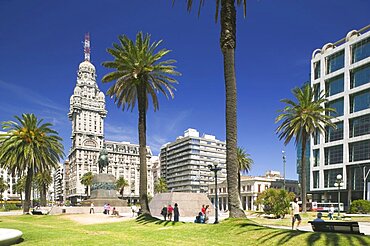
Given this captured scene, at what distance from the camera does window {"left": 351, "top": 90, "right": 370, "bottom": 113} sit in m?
69.2

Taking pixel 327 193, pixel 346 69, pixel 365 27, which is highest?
pixel 365 27

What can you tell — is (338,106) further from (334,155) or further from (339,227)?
(339,227)

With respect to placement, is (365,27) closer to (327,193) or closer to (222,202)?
(327,193)

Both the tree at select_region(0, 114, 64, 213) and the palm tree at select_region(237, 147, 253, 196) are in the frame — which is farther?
the palm tree at select_region(237, 147, 253, 196)

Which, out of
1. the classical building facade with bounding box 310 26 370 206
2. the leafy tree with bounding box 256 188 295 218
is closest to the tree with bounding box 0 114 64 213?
the leafy tree with bounding box 256 188 295 218

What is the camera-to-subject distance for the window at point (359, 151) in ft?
224

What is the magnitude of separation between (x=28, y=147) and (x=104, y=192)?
37.5 ft

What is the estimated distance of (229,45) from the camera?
21.2 meters

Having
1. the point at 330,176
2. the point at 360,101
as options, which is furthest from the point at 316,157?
the point at 360,101

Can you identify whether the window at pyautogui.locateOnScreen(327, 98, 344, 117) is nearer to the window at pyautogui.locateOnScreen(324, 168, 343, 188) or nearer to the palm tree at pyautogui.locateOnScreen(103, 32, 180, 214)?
the window at pyautogui.locateOnScreen(324, 168, 343, 188)

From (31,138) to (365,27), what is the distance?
6551cm


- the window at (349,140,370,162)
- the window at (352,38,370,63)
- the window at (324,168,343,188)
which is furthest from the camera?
the window at (324,168,343,188)

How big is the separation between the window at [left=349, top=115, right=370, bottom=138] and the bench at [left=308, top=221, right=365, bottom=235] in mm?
58900

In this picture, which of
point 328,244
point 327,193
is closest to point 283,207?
→ point 328,244
